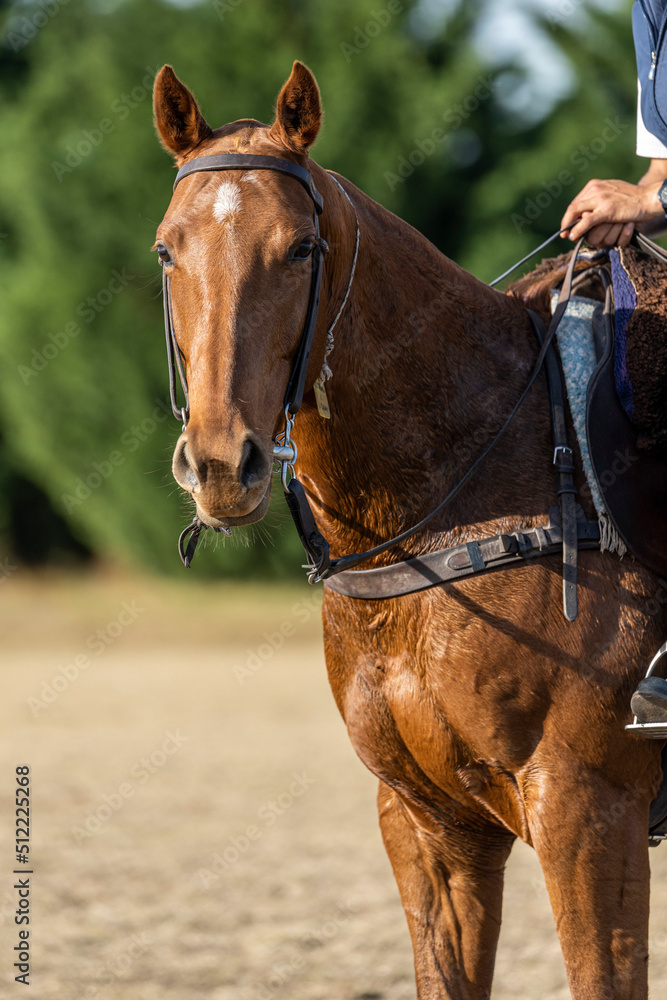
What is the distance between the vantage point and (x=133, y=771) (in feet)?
24.7

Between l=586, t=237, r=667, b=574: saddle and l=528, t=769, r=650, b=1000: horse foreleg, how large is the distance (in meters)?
0.58

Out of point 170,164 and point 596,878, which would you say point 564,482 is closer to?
point 596,878

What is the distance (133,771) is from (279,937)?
3.04m

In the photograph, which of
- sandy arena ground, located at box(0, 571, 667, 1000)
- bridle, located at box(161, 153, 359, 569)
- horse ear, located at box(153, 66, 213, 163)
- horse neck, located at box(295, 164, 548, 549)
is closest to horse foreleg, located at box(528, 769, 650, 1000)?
horse neck, located at box(295, 164, 548, 549)

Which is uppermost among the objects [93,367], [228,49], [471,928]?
[228,49]

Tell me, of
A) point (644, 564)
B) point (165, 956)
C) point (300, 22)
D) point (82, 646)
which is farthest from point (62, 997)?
point (300, 22)

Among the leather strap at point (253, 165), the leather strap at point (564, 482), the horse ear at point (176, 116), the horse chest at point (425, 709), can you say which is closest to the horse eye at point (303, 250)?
the leather strap at point (253, 165)

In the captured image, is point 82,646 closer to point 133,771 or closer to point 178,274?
point 133,771

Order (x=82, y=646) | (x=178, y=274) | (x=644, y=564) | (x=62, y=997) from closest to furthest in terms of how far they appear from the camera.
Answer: (x=178, y=274)
(x=644, y=564)
(x=62, y=997)
(x=82, y=646)

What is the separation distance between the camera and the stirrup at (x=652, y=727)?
2.25m

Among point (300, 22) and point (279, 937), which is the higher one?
point (300, 22)

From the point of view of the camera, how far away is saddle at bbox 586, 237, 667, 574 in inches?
95.5

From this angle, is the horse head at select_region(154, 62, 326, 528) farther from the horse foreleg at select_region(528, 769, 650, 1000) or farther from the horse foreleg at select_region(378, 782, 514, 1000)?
the horse foreleg at select_region(378, 782, 514, 1000)

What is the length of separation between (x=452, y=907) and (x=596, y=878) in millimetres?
573
